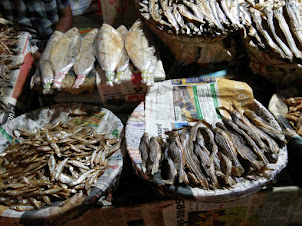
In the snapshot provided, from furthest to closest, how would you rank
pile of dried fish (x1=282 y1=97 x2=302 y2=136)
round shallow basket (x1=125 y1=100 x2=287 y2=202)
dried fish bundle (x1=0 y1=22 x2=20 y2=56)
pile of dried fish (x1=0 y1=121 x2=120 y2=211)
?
1. dried fish bundle (x1=0 y1=22 x2=20 y2=56)
2. pile of dried fish (x1=282 y1=97 x2=302 y2=136)
3. pile of dried fish (x1=0 y1=121 x2=120 y2=211)
4. round shallow basket (x1=125 y1=100 x2=287 y2=202)

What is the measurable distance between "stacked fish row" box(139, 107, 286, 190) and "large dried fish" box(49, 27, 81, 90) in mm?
869

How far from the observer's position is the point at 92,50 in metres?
2.18

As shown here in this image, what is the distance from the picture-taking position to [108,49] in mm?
2078

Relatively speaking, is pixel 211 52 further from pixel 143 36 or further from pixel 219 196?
pixel 219 196

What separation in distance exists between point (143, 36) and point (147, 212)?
150cm

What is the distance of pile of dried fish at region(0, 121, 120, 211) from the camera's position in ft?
5.28

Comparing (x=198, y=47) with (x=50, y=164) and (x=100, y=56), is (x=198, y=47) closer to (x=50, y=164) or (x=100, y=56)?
(x=100, y=56)

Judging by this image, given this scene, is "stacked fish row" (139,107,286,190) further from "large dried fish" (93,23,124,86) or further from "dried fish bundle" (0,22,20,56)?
"dried fish bundle" (0,22,20,56)

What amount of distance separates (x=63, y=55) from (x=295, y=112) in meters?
2.03

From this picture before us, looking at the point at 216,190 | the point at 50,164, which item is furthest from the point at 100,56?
the point at 216,190

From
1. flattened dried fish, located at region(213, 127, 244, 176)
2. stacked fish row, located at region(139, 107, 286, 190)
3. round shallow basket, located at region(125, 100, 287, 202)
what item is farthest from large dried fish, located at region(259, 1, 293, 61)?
flattened dried fish, located at region(213, 127, 244, 176)

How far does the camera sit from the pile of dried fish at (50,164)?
63.4 inches

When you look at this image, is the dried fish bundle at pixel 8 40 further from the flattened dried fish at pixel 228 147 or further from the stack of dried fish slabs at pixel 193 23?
the flattened dried fish at pixel 228 147

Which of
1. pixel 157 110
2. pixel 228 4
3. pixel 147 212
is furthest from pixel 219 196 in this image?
pixel 228 4
